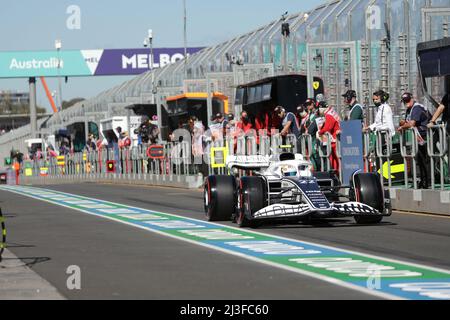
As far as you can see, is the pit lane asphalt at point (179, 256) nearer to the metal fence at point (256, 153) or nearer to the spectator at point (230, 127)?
the metal fence at point (256, 153)

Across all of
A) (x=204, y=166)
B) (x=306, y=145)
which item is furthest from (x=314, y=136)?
(x=204, y=166)

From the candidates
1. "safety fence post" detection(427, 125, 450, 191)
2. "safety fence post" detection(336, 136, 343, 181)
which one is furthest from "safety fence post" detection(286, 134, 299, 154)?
"safety fence post" detection(427, 125, 450, 191)

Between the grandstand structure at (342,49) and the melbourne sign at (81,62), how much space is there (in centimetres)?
4277

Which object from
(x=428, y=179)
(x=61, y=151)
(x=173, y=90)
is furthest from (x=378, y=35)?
(x=61, y=151)

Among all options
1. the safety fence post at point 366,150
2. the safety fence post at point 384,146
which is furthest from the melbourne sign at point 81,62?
the safety fence post at point 384,146

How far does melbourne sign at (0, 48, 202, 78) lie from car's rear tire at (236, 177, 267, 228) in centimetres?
6431

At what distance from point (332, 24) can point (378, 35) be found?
3.00 metres

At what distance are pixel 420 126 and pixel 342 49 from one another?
25.5 ft

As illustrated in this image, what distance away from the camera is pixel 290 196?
1541cm

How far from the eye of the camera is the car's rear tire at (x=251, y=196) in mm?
A: 14969

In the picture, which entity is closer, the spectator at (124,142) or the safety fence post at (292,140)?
the safety fence post at (292,140)

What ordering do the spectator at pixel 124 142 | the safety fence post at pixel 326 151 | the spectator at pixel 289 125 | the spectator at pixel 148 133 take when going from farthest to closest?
the spectator at pixel 124 142 → the spectator at pixel 148 133 → the spectator at pixel 289 125 → the safety fence post at pixel 326 151
